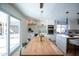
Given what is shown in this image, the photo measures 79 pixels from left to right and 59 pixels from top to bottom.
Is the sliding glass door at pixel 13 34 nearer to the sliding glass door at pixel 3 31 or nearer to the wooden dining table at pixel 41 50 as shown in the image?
the sliding glass door at pixel 3 31

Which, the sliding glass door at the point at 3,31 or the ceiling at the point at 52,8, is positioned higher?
the ceiling at the point at 52,8

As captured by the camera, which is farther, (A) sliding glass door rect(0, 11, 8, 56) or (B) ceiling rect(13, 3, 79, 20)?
(A) sliding glass door rect(0, 11, 8, 56)

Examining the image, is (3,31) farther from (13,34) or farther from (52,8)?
(52,8)

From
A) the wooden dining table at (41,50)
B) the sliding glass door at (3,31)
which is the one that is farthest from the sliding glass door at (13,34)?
the wooden dining table at (41,50)

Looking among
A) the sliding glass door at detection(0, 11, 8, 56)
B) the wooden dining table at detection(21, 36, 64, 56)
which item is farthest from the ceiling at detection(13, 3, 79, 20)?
the wooden dining table at detection(21, 36, 64, 56)

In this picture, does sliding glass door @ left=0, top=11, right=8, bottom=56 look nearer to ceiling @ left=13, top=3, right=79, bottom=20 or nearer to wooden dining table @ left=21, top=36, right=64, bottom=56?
ceiling @ left=13, top=3, right=79, bottom=20

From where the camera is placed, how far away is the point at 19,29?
739cm

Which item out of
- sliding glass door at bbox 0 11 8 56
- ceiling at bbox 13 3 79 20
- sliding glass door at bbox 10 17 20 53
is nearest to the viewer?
ceiling at bbox 13 3 79 20

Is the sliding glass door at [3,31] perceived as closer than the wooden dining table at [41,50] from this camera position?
No

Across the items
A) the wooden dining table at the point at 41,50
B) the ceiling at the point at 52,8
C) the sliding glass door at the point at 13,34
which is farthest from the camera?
the sliding glass door at the point at 13,34

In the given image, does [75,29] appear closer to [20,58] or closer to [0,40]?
[0,40]

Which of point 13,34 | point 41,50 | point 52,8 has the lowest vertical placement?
point 41,50

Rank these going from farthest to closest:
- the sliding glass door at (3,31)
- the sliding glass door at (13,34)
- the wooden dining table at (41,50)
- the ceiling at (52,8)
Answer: the sliding glass door at (13,34) < the sliding glass door at (3,31) < the ceiling at (52,8) < the wooden dining table at (41,50)

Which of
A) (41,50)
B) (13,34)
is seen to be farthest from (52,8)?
(41,50)
